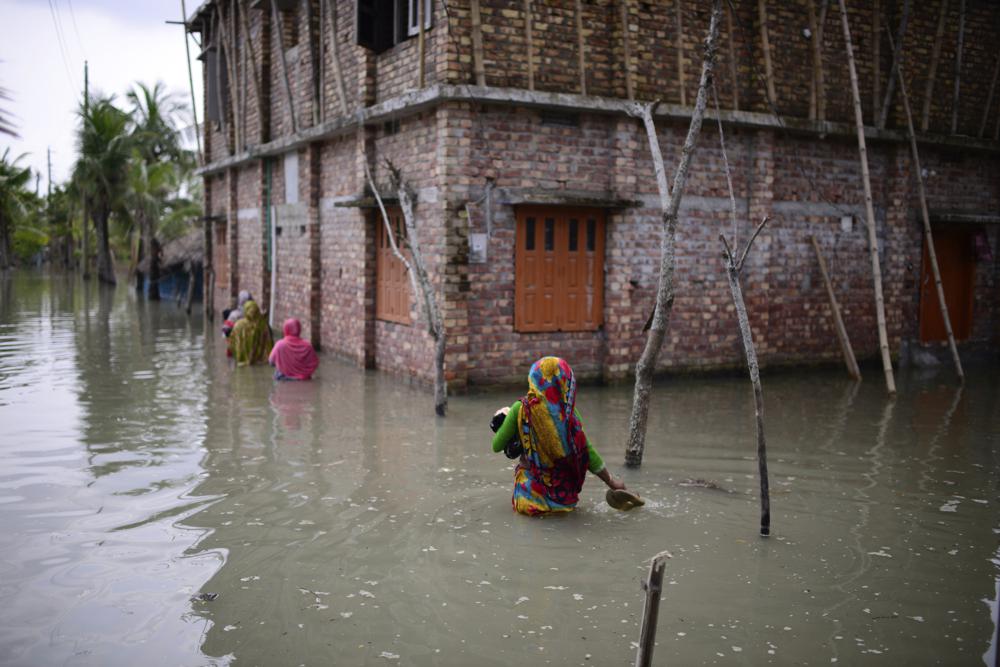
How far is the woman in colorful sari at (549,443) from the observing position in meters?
5.88

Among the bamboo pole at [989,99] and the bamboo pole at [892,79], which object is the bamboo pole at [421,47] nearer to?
the bamboo pole at [892,79]

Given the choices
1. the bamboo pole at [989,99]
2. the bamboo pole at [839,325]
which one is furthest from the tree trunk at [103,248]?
the bamboo pole at [989,99]

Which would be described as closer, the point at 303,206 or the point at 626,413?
the point at 626,413

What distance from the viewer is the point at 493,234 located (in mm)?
10969

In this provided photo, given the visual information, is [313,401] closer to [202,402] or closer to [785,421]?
[202,402]

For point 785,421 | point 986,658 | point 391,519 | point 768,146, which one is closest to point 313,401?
point 391,519

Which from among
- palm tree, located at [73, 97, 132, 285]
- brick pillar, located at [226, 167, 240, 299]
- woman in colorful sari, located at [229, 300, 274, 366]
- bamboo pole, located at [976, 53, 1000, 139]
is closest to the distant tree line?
palm tree, located at [73, 97, 132, 285]

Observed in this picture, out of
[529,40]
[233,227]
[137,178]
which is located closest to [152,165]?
[137,178]

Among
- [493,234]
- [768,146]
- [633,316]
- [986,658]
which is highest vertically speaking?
[768,146]

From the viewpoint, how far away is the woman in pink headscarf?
12164mm

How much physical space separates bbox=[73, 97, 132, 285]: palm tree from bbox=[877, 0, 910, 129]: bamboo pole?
32.6 m

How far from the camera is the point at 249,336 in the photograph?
13648 millimetres

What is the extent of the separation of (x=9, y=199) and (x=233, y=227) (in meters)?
37.3

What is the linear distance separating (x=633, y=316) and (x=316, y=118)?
651cm
